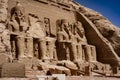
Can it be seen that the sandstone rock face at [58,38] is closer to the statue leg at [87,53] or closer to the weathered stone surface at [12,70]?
the statue leg at [87,53]

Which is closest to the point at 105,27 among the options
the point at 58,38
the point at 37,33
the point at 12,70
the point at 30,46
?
the point at 58,38

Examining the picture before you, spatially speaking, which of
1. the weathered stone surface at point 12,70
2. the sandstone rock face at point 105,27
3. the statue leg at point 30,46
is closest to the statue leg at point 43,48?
the statue leg at point 30,46

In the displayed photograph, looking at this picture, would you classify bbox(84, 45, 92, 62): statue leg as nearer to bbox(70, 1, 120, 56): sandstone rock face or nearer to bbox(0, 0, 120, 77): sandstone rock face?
bbox(0, 0, 120, 77): sandstone rock face

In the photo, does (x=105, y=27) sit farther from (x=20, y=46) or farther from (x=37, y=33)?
(x=20, y=46)

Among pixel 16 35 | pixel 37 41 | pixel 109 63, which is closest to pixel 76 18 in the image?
pixel 109 63

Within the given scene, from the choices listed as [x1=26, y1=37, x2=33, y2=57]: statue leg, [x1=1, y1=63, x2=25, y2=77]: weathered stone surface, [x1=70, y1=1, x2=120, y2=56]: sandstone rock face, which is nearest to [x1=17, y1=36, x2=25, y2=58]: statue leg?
[x1=26, y1=37, x2=33, y2=57]: statue leg

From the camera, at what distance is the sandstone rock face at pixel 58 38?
1703cm

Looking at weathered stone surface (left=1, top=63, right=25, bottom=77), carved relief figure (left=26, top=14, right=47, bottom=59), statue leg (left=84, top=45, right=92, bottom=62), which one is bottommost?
weathered stone surface (left=1, top=63, right=25, bottom=77)

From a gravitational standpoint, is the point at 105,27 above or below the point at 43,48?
above

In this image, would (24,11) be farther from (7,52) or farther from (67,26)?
(7,52)

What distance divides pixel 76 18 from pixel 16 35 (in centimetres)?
798

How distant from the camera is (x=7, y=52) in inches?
617

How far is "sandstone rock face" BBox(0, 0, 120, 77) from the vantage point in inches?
671

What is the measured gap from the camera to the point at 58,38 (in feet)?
70.9
